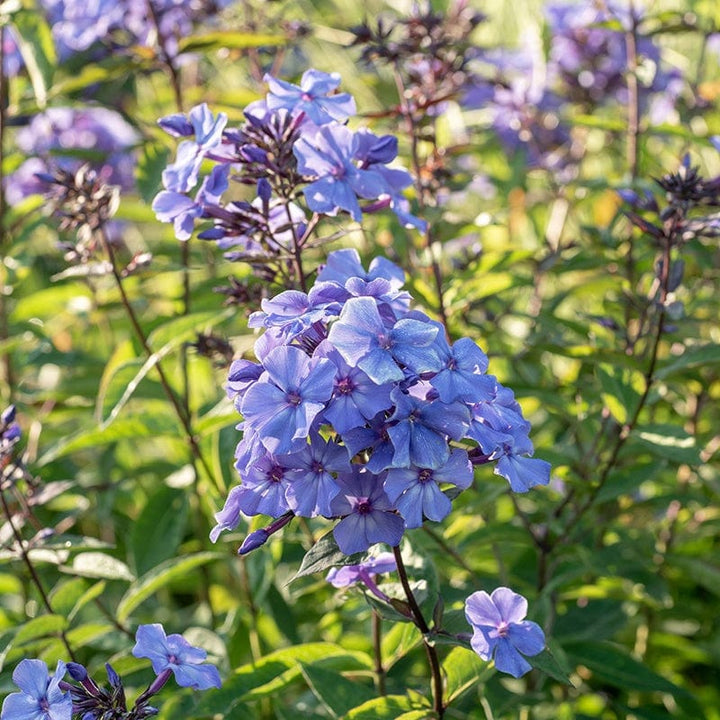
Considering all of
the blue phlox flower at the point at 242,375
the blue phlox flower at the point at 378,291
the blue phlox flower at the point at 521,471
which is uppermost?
the blue phlox flower at the point at 378,291

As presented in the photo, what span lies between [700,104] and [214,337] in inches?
69.9

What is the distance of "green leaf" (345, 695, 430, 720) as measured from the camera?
1626 mm

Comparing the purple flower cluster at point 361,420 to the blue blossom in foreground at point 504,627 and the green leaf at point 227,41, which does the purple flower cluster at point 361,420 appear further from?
the green leaf at point 227,41

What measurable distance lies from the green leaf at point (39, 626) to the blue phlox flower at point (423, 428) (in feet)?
3.21

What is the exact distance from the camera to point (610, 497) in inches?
86.3

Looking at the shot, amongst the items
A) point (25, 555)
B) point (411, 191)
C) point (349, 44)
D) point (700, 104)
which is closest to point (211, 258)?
point (411, 191)

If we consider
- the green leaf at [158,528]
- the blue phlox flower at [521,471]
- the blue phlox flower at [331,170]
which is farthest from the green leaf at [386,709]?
the green leaf at [158,528]

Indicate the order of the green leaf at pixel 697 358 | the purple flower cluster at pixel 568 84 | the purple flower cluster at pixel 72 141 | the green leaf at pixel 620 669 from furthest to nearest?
the purple flower cluster at pixel 72 141, the purple flower cluster at pixel 568 84, the green leaf at pixel 620 669, the green leaf at pixel 697 358

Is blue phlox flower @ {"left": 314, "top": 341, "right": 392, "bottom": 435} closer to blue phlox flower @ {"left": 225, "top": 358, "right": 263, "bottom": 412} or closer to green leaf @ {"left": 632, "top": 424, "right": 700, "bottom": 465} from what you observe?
blue phlox flower @ {"left": 225, "top": 358, "right": 263, "bottom": 412}

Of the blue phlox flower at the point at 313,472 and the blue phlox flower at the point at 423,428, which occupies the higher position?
the blue phlox flower at the point at 423,428

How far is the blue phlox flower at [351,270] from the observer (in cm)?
160

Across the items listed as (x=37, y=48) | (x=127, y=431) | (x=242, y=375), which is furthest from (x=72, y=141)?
(x=242, y=375)

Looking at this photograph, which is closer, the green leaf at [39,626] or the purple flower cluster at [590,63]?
the green leaf at [39,626]

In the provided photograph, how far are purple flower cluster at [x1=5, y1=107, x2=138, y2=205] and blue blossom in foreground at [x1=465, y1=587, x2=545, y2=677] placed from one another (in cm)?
256
